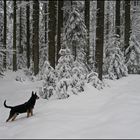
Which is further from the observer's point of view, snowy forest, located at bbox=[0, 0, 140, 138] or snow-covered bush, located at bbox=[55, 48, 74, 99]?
snowy forest, located at bbox=[0, 0, 140, 138]

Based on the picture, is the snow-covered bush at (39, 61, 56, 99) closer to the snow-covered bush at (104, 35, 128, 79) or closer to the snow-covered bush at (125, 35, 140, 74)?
the snow-covered bush at (104, 35, 128, 79)

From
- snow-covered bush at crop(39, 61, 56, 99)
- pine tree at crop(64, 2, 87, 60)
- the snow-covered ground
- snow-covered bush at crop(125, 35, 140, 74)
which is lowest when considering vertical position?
the snow-covered ground

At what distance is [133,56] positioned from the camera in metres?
23.1

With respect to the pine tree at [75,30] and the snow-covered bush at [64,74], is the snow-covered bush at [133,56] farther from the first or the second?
the snow-covered bush at [64,74]

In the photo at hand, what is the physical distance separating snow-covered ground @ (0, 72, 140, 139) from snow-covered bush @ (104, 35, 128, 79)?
436 centimetres

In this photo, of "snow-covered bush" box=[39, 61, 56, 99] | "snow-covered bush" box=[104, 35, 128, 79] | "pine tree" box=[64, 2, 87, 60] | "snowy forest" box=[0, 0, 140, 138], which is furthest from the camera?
"pine tree" box=[64, 2, 87, 60]

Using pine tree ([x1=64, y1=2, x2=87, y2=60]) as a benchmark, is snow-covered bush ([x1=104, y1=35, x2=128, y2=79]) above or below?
below

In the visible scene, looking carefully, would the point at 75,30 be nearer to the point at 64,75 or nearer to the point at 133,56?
the point at 133,56

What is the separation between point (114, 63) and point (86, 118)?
10.6 metres

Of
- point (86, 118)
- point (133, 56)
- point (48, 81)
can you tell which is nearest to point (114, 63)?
point (133, 56)

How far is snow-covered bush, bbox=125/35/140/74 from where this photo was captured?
23.2 metres

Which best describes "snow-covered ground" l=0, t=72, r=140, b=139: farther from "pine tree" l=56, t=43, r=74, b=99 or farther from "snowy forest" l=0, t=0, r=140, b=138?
"snowy forest" l=0, t=0, r=140, b=138

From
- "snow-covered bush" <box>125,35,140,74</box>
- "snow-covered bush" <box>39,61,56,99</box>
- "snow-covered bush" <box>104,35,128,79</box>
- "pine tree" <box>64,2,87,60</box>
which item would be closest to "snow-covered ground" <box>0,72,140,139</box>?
"snow-covered bush" <box>39,61,56,99</box>

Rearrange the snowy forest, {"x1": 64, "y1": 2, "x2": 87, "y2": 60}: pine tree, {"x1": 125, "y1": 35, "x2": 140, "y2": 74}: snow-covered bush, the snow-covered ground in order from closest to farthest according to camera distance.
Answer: the snow-covered ground
the snowy forest
{"x1": 125, "y1": 35, "x2": 140, "y2": 74}: snow-covered bush
{"x1": 64, "y1": 2, "x2": 87, "y2": 60}: pine tree
